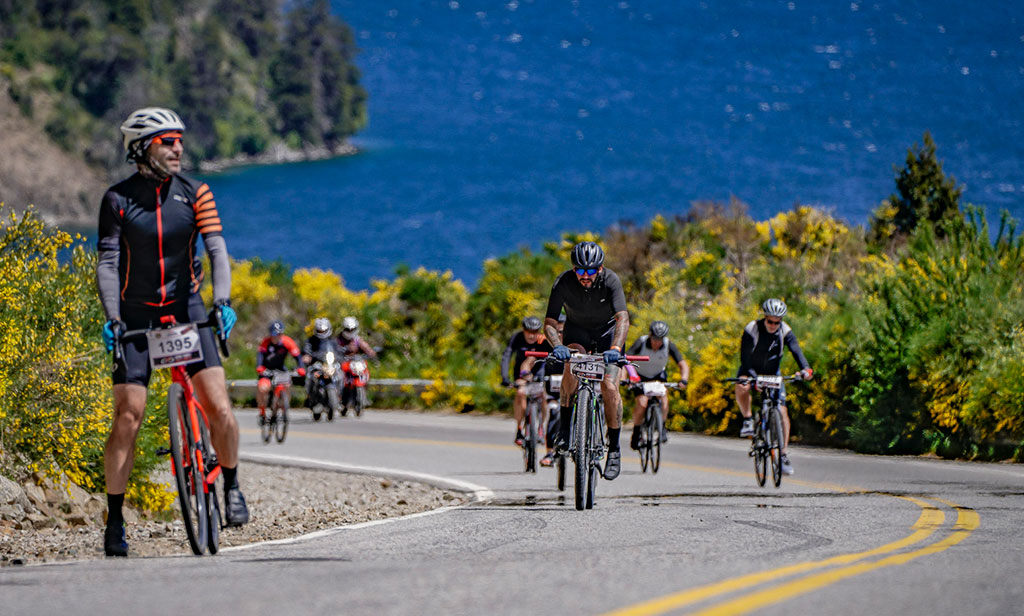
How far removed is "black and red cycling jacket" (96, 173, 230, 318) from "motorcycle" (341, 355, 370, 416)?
1819cm

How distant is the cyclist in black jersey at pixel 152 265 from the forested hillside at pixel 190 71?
124 metres

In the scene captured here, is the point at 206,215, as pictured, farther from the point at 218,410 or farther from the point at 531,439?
the point at 531,439

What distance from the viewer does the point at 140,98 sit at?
13125 cm

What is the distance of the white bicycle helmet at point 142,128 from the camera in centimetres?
771

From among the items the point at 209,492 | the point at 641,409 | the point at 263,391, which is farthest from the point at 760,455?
the point at 263,391

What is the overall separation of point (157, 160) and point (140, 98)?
12916 centimetres

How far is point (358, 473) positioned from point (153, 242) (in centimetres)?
1114

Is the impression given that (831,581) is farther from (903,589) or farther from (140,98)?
(140,98)

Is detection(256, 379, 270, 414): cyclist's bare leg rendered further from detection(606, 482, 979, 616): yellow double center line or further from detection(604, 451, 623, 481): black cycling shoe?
detection(606, 482, 979, 616): yellow double center line

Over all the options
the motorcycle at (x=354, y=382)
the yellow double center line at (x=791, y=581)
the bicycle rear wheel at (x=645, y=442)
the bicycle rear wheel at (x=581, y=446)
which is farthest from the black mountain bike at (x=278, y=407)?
the yellow double center line at (x=791, y=581)

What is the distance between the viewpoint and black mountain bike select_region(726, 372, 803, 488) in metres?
14.2

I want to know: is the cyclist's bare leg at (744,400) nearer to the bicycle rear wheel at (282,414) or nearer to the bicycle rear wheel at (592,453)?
the bicycle rear wheel at (592,453)

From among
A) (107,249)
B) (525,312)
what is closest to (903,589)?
(107,249)

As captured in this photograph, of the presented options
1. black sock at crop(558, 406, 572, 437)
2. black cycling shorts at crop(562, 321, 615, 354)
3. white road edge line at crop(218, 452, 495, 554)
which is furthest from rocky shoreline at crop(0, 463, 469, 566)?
black cycling shorts at crop(562, 321, 615, 354)
